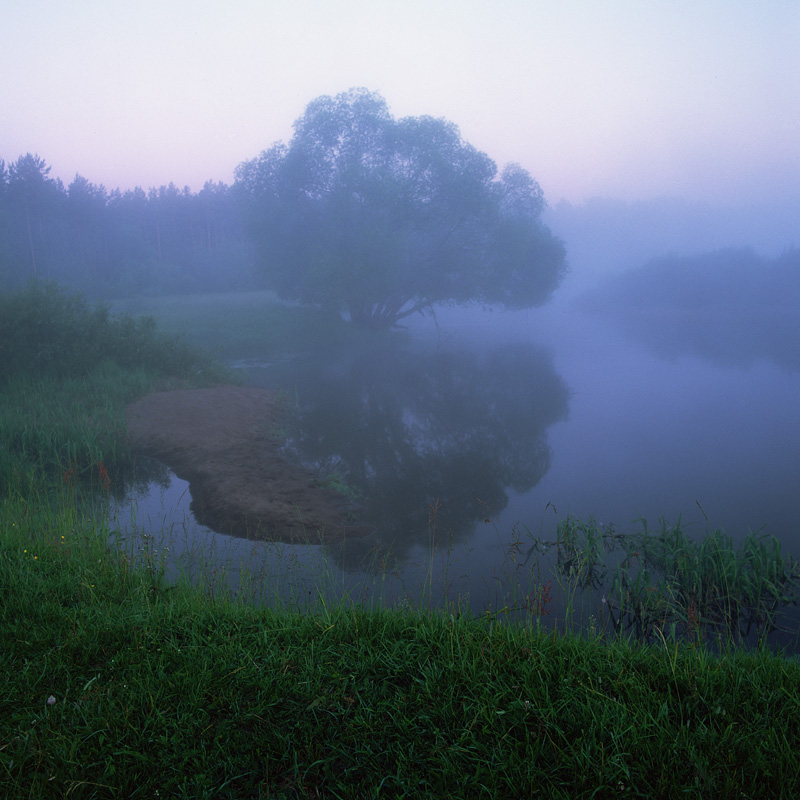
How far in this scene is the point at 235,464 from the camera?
9.75 m

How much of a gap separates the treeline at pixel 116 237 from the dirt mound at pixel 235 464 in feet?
61.5

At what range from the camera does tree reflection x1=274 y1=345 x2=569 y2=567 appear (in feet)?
26.2

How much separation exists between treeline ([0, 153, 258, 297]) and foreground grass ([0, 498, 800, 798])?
2896 cm

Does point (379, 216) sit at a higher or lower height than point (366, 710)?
higher

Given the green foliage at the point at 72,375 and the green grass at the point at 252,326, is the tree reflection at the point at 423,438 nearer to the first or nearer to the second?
the green foliage at the point at 72,375

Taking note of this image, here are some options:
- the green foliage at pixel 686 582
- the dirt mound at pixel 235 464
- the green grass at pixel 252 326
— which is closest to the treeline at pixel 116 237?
the green grass at pixel 252 326

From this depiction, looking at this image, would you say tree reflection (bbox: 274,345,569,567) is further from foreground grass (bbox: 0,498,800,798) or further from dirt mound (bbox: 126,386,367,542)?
foreground grass (bbox: 0,498,800,798)

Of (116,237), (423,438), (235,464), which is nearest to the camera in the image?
(235,464)

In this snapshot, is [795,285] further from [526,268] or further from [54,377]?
[54,377]

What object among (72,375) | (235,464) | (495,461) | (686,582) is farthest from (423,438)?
(72,375)

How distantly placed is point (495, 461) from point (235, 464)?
450cm

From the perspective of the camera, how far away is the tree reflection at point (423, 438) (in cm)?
798

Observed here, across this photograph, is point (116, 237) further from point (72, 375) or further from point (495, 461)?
point (495, 461)

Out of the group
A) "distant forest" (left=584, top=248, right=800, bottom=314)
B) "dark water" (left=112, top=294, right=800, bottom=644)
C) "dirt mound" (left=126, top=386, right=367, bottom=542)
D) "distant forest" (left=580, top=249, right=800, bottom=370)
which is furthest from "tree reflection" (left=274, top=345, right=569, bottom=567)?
"distant forest" (left=584, top=248, right=800, bottom=314)
